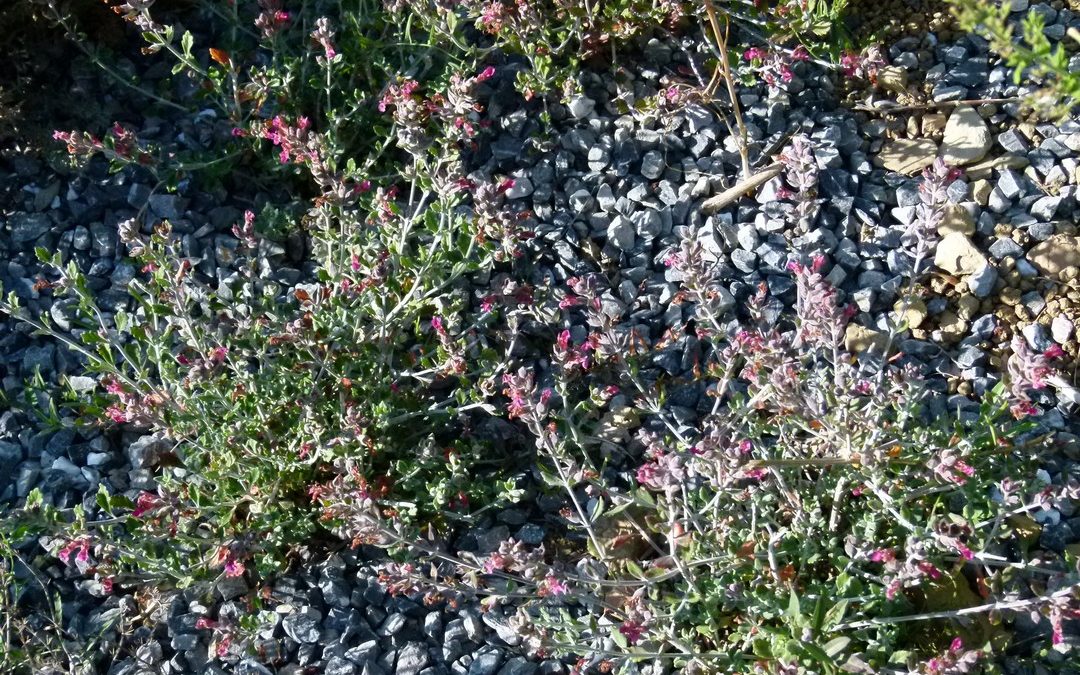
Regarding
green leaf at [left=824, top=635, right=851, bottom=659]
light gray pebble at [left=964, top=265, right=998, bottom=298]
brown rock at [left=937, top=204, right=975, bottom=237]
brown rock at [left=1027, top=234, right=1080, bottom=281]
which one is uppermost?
brown rock at [left=937, top=204, right=975, bottom=237]

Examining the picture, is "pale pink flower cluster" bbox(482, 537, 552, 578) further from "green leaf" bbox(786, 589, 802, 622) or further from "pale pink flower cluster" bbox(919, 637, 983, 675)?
"pale pink flower cluster" bbox(919, 637, 983, 675)

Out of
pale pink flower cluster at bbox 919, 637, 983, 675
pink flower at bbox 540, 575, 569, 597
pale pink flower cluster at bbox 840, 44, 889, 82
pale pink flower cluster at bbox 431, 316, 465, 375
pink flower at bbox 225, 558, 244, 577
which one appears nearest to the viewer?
pale pink flower cluster at bbox 919, 637, 983, 675

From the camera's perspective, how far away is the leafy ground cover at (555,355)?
2.83m

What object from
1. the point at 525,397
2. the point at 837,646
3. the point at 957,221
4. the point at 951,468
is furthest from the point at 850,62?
the point at 837,646

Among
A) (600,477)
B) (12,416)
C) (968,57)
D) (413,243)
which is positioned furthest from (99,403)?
(968,57)

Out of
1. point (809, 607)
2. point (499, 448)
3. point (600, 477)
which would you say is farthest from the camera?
point (499, 448)

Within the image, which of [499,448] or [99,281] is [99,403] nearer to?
[99,281]

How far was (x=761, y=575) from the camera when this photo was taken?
9.39 feet

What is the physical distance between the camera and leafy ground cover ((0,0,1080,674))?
2.83m

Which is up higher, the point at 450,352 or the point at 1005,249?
the point at 450,352

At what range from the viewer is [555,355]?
3.26m

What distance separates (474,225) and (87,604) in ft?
5.16

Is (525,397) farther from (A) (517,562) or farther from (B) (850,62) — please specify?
(B) (850,62)

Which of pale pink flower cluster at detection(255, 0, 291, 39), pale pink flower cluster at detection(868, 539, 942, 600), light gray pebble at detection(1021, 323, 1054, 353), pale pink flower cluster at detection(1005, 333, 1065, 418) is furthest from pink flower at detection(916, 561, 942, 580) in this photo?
pale pink flower cluster at detection(255, 0, 291, 39)
